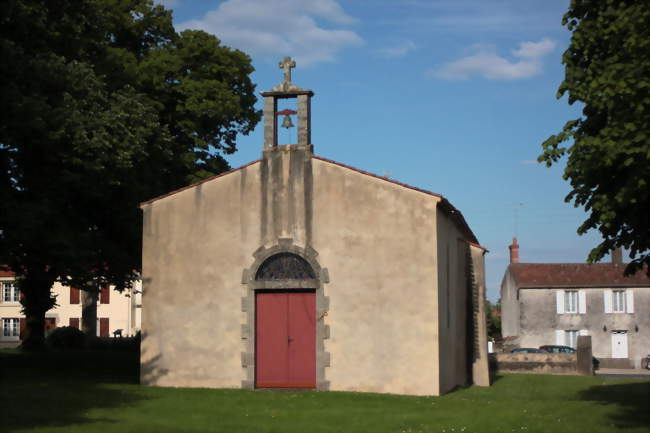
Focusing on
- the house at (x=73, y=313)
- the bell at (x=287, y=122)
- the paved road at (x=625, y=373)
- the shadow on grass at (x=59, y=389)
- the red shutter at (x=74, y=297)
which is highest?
the bell at (x=287, y=122)

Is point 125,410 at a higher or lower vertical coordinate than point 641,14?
lower

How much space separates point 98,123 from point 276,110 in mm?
4976

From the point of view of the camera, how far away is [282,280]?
22719mm

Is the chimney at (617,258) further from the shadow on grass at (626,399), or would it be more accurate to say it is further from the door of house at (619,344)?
the shadow on grass at (626,399)

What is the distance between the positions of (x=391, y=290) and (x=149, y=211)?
7.26m

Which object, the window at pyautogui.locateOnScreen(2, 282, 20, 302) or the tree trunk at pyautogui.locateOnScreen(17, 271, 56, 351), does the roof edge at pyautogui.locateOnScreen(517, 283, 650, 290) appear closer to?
the tree trunk at pyautogui.locateOnScreen(17, 271, 56, 351)

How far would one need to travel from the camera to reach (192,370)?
75.4ft

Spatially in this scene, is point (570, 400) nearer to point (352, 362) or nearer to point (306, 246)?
point (352, 362)

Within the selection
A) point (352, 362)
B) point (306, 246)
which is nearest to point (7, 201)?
point (306, 246)

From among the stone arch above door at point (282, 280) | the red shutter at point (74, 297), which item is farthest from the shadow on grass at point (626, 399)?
the red shutter at point (74, 297)

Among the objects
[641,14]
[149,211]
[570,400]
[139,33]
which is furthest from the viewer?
[139,33]

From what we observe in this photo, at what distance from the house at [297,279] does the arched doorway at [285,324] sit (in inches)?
1.1

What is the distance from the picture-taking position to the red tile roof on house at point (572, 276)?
181 feet

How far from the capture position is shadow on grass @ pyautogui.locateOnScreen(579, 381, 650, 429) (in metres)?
16.9
